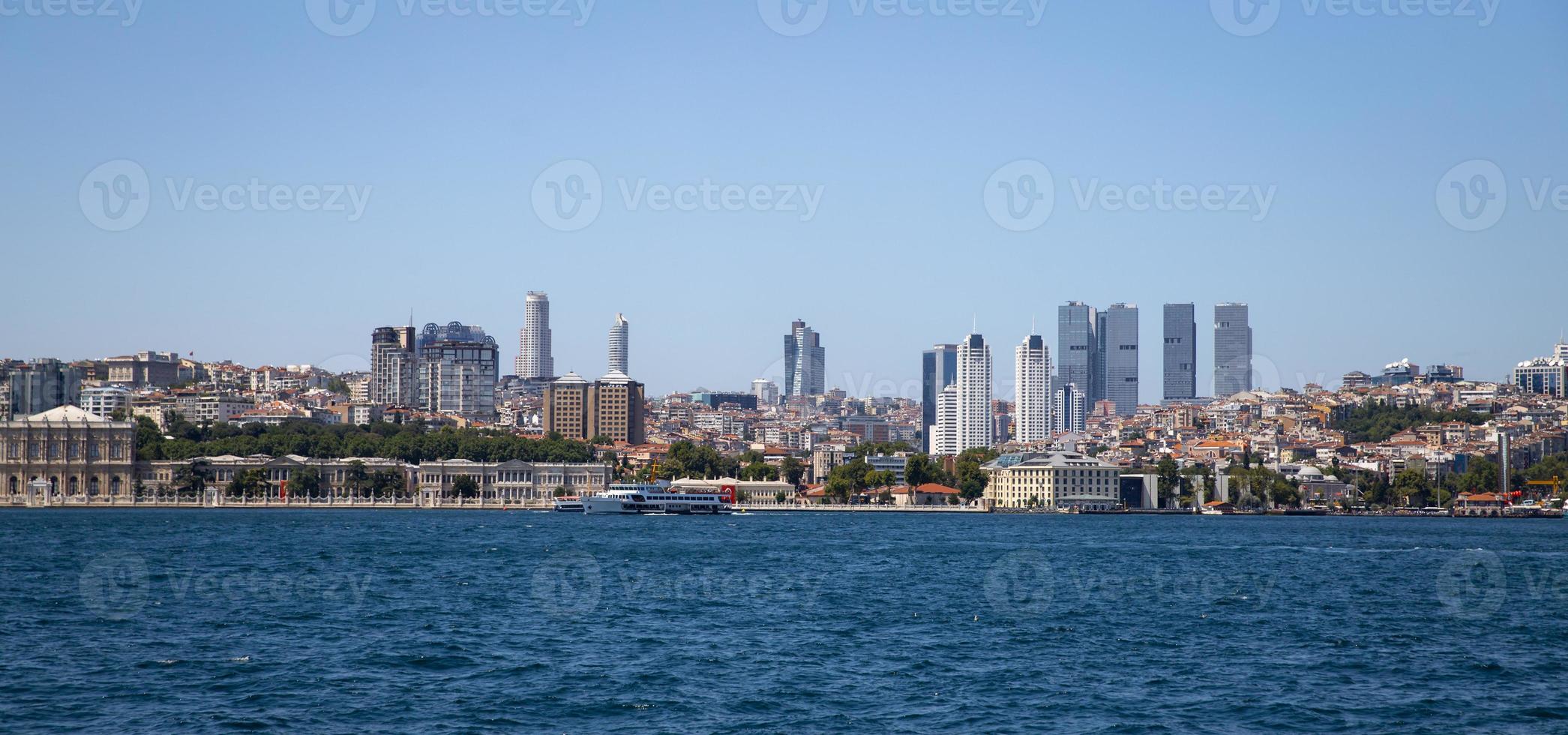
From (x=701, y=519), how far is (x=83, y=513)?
29.1m

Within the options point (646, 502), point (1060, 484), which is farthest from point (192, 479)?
point (1060, 484)

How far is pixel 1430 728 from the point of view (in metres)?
18.2

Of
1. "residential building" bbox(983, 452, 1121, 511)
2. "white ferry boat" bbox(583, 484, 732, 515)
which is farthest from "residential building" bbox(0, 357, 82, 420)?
"residential building" bbox(983, 452, 1121, 511)

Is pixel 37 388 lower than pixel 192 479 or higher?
higher

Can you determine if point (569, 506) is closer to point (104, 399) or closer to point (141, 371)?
point (104, 399)

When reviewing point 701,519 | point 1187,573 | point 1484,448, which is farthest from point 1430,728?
point 1484,448

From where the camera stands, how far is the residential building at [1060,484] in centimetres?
10912

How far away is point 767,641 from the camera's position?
2459 centimetres

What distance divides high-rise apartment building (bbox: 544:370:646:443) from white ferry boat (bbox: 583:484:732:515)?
73.8 m

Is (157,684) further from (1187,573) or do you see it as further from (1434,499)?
(1434,499)

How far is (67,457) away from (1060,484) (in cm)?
6103

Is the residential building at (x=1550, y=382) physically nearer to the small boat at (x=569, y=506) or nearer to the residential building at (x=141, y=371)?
the small boat at (x=569, y=506)

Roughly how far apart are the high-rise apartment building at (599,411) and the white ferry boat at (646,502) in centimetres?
7376

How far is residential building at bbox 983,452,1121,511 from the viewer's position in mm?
109125
